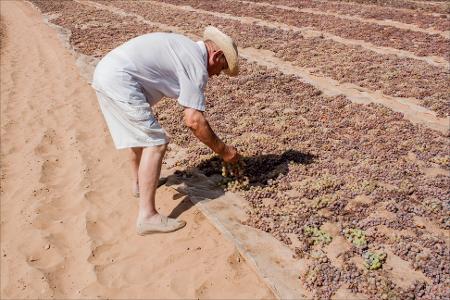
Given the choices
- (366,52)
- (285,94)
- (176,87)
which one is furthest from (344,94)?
(176,87)

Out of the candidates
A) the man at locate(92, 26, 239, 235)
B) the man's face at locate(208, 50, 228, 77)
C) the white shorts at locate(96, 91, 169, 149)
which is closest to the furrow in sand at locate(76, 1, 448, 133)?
the man's face at locate(208, 50, 228, 77)

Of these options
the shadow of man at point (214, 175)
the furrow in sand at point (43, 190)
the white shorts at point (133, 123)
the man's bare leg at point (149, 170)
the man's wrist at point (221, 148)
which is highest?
the white shorts at point (133, 123)

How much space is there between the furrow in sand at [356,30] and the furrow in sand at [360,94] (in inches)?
152

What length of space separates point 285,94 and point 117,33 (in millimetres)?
10353

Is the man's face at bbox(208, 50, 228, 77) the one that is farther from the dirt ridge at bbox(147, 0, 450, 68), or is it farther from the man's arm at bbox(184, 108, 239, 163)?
the dirt ridge at bbox(147, 0, 450, 68)

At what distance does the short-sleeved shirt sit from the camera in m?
4.86

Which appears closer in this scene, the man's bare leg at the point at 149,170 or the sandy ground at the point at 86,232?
the sandy ground at the point at 86,232

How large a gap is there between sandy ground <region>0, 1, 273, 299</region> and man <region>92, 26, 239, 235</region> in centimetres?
77

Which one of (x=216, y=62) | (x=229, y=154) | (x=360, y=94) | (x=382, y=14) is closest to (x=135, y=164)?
(x=229, y=154)

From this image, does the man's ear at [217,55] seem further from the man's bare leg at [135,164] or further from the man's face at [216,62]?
the man's bare leg at [135,164]

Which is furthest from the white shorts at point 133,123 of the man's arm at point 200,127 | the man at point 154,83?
the man's arm at point 200,127

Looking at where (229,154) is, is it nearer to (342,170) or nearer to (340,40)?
(342,170)

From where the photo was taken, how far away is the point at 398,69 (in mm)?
11734

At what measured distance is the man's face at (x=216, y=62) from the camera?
16.8 feet
